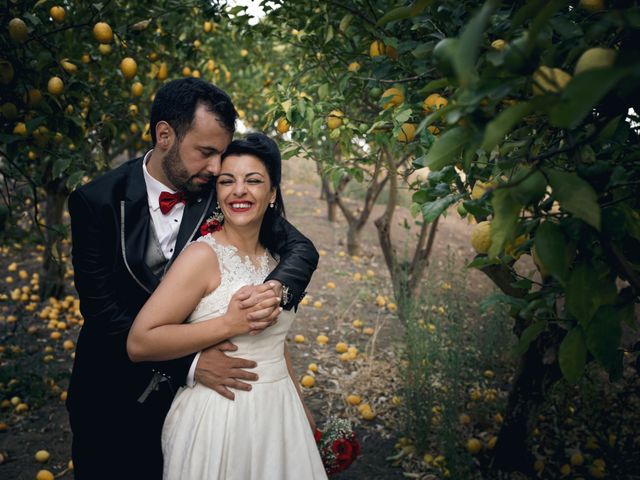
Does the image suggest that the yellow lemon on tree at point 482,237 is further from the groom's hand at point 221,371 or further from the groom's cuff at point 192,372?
the groom's cuff at point 192,372

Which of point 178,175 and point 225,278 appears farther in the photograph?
point 178,175

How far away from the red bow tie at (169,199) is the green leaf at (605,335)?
1.63 metres

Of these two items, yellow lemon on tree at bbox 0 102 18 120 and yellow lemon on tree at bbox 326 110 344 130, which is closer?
yellow lemon on tree at bbox 0 102 18 120

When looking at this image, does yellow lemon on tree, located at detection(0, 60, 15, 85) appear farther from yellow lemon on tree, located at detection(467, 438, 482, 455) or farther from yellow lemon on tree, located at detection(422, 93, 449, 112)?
yellow lemon on tree, located at detection(467, 438, 482, 455)

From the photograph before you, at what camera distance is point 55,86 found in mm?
2127

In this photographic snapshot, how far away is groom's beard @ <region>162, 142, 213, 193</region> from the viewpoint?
1.94 meters

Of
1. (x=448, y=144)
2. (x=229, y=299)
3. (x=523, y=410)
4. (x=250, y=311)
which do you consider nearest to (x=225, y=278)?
(x=229, y=299)

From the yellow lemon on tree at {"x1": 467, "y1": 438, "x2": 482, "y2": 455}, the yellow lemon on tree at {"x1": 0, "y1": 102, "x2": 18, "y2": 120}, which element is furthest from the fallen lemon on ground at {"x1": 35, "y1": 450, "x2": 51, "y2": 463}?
the yellow lemon on tree at {"x1": 467, "y1": 438, "x2": 482, "y2": 455}

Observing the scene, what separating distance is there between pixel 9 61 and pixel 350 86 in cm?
170

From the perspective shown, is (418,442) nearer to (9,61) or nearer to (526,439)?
(526,439)

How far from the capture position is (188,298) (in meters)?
1.64

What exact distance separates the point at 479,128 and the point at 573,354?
1.62 feet

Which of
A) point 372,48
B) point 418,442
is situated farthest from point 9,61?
point 418,442

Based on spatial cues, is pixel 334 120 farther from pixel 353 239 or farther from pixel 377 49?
pixel 353 239
